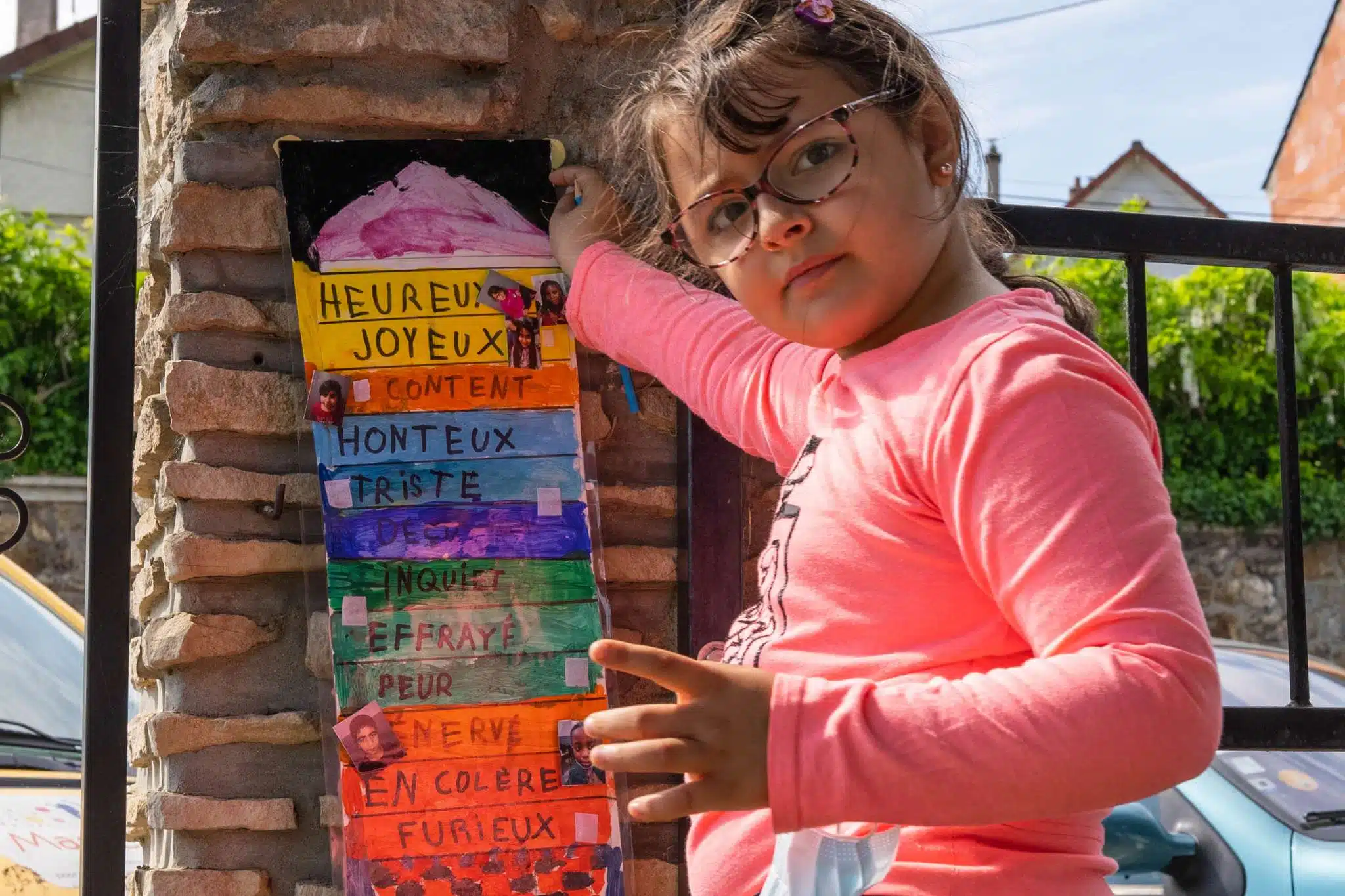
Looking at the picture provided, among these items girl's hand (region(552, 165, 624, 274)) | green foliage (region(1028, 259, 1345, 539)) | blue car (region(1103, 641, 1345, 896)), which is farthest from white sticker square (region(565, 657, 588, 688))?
green foliage (region(1028, 259, 1345, 539))

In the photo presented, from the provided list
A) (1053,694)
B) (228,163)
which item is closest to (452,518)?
(228,163)

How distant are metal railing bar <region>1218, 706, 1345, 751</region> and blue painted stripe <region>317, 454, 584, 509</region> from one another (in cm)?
112

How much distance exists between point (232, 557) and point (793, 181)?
95 cm

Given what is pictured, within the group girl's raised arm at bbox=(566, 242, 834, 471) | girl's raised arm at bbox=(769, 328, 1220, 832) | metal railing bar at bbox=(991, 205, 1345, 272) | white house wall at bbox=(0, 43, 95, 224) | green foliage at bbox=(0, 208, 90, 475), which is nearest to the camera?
girl's raised arm at bbox=(769, 328, 1220, 832)

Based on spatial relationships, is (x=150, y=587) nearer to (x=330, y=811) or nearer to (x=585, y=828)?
(x=330, y=811)

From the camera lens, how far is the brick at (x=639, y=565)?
176cm

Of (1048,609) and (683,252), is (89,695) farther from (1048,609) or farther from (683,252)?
(1048,609)

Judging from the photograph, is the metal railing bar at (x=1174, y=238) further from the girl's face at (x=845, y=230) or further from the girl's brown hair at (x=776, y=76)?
the girl's face at (x=845, y=230)

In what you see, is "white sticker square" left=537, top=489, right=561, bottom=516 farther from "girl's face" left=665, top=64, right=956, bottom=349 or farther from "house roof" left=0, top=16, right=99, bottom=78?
"house roof" left=0, top=16, right=99, bottom=78

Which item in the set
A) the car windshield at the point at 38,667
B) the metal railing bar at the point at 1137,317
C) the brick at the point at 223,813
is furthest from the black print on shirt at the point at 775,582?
the car windshield at the point at 38,667

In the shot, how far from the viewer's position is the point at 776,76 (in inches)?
46.9

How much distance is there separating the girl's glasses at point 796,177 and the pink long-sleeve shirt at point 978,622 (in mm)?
156

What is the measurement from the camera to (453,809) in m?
1.64

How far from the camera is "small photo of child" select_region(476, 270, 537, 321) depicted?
1733 millimetres
